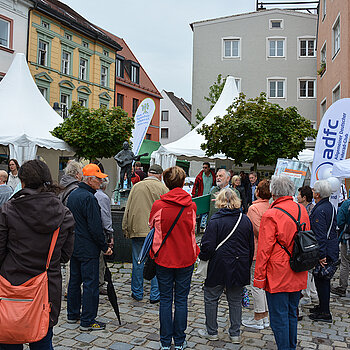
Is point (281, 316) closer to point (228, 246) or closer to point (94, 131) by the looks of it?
point (228, 246)

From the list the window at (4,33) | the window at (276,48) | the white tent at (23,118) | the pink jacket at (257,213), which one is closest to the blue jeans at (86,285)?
the pink jacket at (257,213)

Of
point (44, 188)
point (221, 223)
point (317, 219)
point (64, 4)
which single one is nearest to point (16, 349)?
point (44, 188)

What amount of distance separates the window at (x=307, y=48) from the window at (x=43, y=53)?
17839 millimetres

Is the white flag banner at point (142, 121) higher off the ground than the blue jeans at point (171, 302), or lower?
higher

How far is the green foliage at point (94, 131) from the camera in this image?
48.1 feet

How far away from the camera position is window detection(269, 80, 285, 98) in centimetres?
3020

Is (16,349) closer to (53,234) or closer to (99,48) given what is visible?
(53,234)

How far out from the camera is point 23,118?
13.6 m

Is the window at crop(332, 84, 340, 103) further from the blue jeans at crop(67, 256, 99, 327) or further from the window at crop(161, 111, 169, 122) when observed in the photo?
the window at crop(161, 111, 169, 122)

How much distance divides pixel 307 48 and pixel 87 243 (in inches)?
1155

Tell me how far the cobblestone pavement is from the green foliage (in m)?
9.81

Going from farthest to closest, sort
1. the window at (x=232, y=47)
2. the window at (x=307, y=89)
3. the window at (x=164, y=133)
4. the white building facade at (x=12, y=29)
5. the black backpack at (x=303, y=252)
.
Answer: the window at (x=164, y=133), the window at (x=232, y=47), the window at (x=307, y=89), the white building facade at (x=12, y=29), the black backpack at (x=303, y=252)

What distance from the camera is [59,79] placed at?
2691 centimetres

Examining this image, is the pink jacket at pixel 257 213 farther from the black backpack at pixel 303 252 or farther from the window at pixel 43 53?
the window at pixel 43 53
